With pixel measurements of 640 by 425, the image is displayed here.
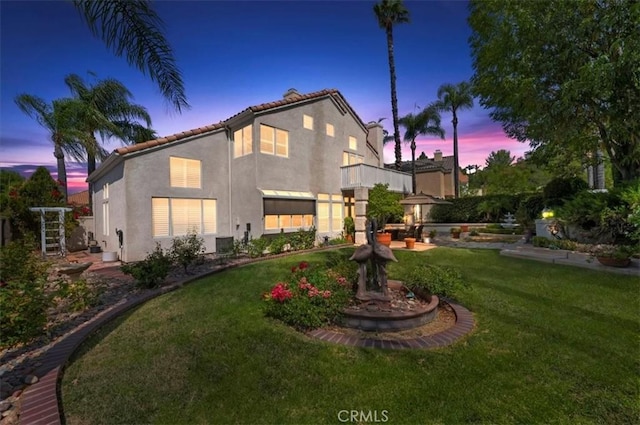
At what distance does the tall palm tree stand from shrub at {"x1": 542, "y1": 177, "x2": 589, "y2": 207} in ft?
98.1

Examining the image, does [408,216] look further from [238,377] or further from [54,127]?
[54,127]

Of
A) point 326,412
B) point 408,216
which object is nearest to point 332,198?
point 408,216

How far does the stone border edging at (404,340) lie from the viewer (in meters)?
4.62

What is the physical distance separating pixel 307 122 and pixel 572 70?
42.8 feet

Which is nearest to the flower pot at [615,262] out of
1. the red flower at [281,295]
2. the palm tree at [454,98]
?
the red flower at [281,295]

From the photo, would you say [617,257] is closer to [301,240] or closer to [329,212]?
[301,240]

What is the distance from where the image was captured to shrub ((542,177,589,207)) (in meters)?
16.8

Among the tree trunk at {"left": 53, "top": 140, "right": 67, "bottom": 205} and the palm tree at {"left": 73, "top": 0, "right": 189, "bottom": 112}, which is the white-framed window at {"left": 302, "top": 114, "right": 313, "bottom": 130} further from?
the tree trunk at {"left": 53, "top": 140, "right": 67, "bottom": 205}

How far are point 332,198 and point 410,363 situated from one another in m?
16.0

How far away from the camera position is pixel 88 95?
2203cm

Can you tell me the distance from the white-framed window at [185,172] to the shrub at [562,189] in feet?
65.9

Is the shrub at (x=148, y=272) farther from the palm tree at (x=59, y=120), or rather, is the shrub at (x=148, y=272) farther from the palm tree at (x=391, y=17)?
the palm tree at (x=391, y=17)

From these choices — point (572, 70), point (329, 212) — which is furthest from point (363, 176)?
point (572, 70)

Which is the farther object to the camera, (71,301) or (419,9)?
(419,9)
